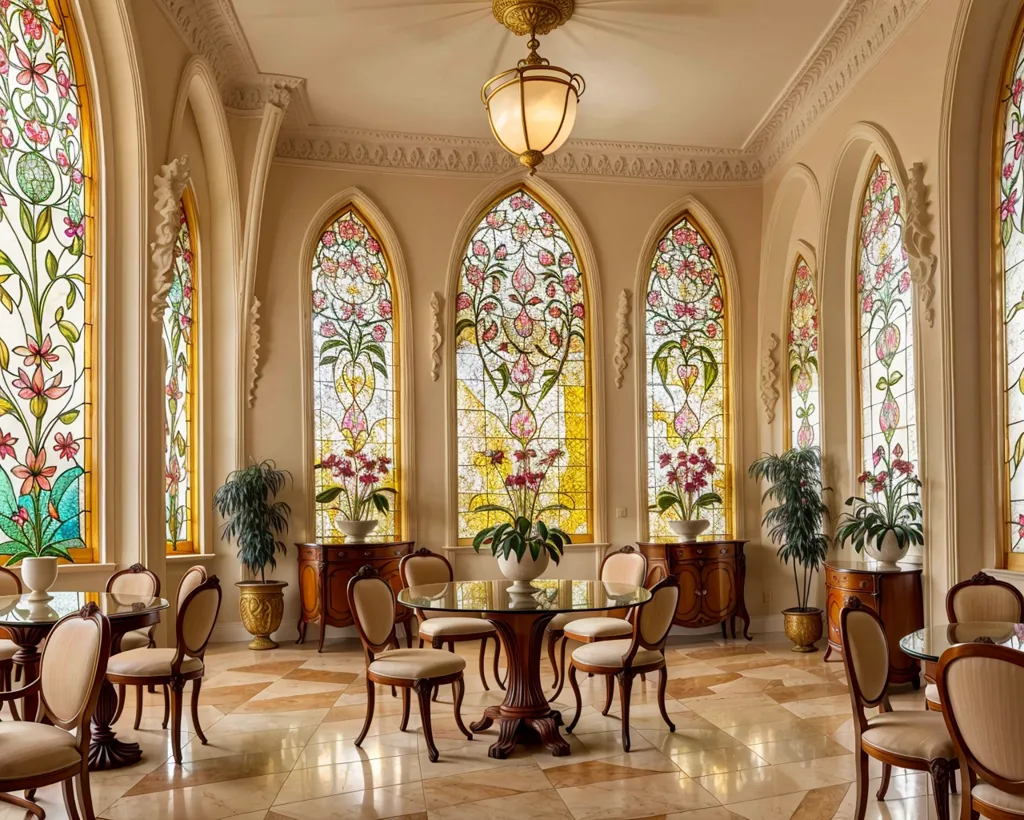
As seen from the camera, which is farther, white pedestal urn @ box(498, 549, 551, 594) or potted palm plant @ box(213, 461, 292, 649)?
potted palm plant @ box(213, 461, 292, 649)

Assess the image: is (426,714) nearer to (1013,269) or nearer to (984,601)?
(984,601)

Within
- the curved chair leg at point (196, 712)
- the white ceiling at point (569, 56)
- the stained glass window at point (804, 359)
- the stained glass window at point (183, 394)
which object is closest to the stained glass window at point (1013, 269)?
the white ceiling at point (569, 56)

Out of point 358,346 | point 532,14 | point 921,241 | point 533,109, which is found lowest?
point 358,346

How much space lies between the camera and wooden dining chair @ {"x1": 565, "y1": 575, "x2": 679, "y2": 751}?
4.91 meters

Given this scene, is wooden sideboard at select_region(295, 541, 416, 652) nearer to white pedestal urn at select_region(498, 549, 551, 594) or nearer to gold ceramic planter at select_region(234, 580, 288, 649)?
gold ceramic planter at select_region(234, 580, 288, 649)

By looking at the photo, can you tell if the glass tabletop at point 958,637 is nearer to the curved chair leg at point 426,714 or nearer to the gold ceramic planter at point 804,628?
the curved chair leg at point 426,714

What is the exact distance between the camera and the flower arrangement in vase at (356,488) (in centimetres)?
824

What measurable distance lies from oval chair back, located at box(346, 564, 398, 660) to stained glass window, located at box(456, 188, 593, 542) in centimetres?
354

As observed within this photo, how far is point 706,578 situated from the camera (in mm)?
8266

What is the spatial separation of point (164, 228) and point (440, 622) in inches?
123

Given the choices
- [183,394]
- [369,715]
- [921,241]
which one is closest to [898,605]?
[921,241]

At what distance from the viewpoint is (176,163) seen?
591 centimetres

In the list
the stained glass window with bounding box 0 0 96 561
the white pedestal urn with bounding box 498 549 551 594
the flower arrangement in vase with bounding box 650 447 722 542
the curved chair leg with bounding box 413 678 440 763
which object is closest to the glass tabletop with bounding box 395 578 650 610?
the white pedestal urn with bounding box 498 549 551 594

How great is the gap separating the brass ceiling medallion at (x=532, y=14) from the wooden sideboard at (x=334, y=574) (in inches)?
169
